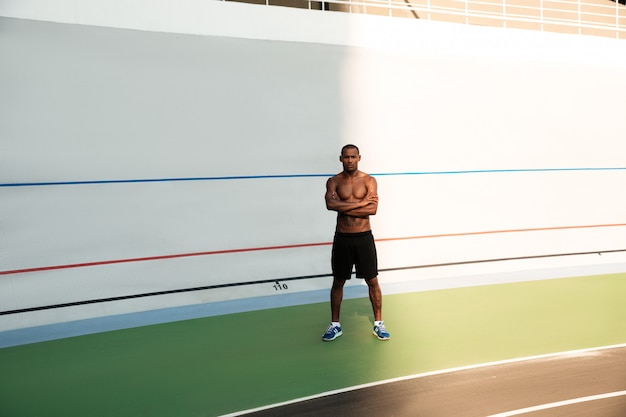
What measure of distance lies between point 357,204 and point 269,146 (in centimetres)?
228

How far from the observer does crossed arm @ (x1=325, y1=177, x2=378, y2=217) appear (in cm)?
427

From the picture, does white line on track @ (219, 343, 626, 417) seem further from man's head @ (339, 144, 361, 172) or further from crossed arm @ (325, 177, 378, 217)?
man's head @ (339, 144, 361, 172)

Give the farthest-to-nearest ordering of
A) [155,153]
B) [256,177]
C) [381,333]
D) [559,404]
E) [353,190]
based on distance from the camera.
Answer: [256,177]
[155,153]
[381,333]
[353,190]
[559,404]

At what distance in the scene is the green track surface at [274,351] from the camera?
3436 mm

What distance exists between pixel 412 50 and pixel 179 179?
3508mm

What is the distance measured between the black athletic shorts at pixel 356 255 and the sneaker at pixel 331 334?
0.49 m

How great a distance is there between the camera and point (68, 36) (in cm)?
541

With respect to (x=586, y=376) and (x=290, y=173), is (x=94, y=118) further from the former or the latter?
(x=586, y=376)

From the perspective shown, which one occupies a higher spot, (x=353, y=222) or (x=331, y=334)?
(x=353, y=222)

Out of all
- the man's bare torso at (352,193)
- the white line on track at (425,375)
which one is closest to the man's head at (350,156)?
the man's bare torso at (352,193)

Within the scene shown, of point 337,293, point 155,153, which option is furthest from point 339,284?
point 155,153

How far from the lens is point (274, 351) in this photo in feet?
14.1

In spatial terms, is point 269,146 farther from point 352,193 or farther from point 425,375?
point 425,375

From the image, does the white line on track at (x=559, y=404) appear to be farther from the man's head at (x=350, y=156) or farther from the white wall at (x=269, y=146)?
the white wall at (x=269, y=146)
